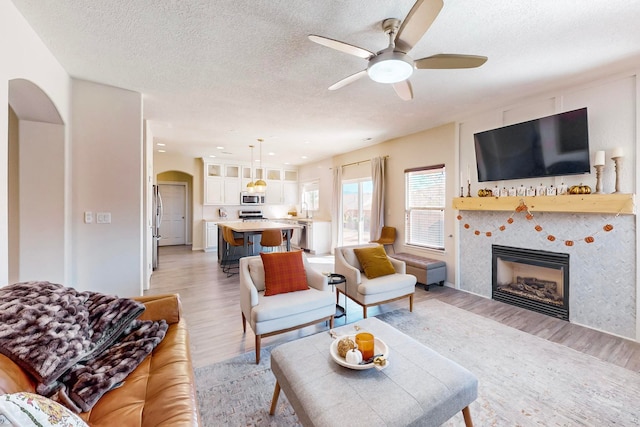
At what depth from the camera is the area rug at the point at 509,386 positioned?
1684mm

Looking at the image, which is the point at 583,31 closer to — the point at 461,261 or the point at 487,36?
the point at 487,36

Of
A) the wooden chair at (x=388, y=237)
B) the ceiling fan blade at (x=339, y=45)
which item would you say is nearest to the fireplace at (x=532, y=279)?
the wooden chair at (x=388, y=237)

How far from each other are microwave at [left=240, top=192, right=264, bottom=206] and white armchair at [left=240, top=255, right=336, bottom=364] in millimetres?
5713

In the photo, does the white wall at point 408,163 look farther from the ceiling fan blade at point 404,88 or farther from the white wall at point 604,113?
the ceiling fan blade at point 404,88

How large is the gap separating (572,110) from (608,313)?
7.25ft

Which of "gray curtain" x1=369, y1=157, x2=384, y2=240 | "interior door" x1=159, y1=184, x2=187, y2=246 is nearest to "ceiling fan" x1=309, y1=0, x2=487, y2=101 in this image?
"gray curtain" x1=369, y1=157, x2=384, y2=240

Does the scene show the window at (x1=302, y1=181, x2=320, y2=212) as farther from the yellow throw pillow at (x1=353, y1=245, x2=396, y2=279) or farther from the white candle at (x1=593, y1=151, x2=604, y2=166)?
the white candle at (x1=593, y1=151, x2=604, y2=166)

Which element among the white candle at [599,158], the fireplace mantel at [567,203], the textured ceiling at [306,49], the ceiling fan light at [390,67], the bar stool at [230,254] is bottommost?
the bar stool at [230,254]

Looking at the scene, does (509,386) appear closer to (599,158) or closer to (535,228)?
(535,228)

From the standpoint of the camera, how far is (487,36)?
2.14 meters


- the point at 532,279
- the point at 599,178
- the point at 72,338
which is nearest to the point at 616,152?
the point at 599,178

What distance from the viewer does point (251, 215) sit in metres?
8.34

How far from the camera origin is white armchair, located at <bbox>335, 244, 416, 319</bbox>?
9.75ft

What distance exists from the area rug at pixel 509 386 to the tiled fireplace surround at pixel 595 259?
826 millimetres
